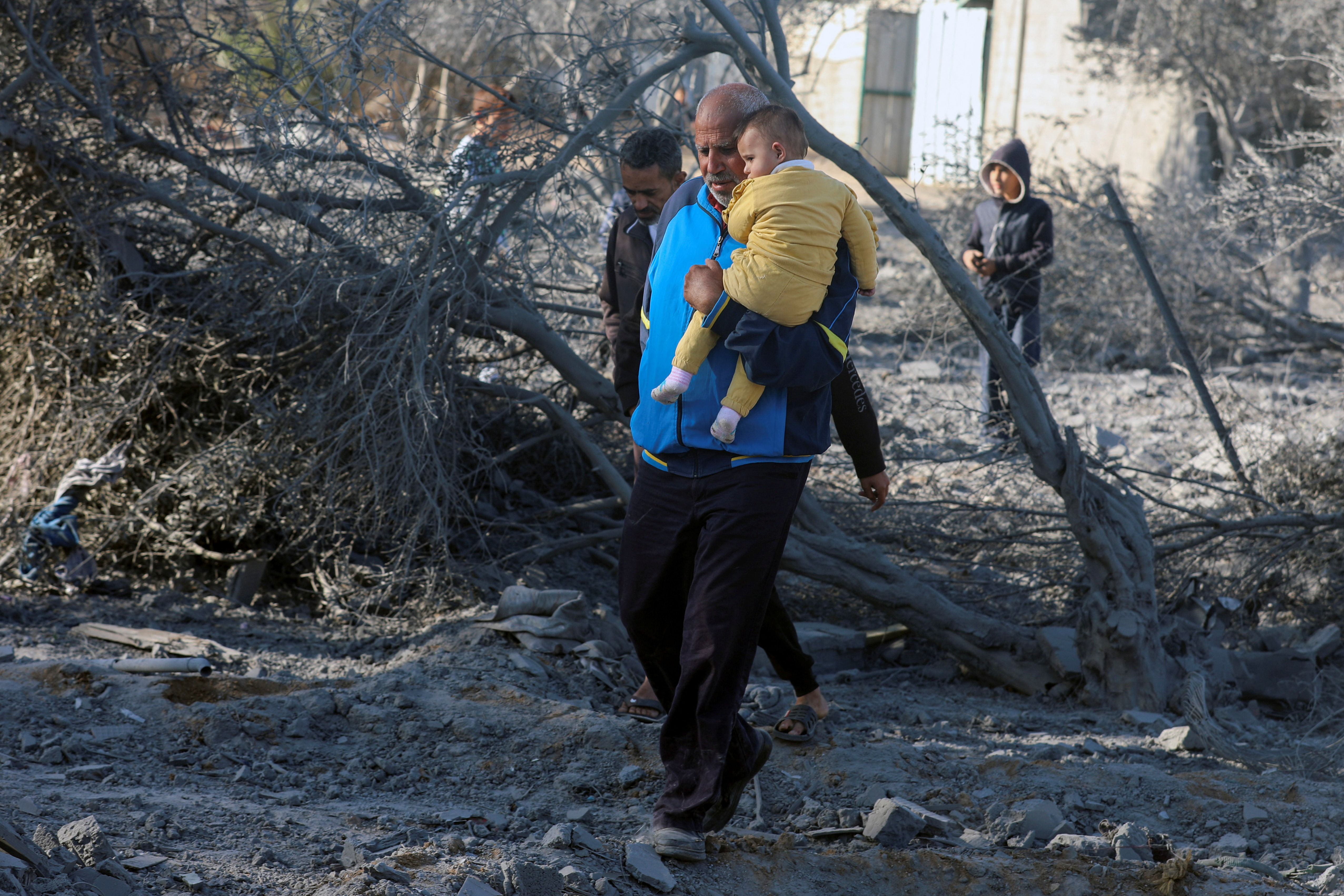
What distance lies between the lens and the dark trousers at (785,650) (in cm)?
338

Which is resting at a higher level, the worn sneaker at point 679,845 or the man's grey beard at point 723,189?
the man's grey beard at point 723,189

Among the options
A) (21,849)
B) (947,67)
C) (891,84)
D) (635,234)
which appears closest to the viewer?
(21,849)

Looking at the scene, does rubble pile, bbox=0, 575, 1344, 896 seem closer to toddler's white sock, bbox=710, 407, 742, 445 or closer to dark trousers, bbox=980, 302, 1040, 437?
toddler's white sock, bbox=710, 407, 742, 445

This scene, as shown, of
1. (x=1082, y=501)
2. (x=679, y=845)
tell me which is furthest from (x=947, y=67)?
(x=679, y=845)

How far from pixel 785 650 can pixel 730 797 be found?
83 cm

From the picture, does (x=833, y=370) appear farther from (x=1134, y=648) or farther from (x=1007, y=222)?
(x=1007, y=222)

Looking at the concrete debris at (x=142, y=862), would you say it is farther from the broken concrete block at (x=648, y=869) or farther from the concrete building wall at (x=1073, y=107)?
the concrete building wall at (x=1073, y=107)

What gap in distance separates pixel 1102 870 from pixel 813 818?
692 millimetres

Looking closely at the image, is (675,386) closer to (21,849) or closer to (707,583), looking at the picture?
(707,583)

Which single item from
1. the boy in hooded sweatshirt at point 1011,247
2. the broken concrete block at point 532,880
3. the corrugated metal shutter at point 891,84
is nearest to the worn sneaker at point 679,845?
the broken concrete block at point 532,880

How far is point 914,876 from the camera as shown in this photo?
2.59m

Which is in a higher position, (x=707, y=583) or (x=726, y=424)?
(x=726, y=424)

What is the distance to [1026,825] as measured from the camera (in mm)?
2908

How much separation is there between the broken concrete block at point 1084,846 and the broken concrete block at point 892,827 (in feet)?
1.09
